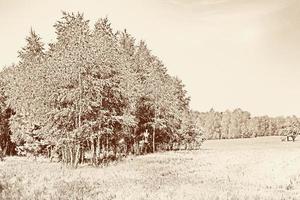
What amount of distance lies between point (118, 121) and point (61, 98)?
650cm

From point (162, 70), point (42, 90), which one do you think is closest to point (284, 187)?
point (42, 90)

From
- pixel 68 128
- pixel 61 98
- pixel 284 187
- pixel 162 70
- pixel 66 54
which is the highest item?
pixel 162 70

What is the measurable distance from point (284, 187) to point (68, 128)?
20.3 metres

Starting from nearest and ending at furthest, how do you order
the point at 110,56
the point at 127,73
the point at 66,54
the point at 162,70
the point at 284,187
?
1. the point at 284,187
2. the point at 66,54
3. the point at 110,56
4. the point at 127,73
5. the point at 162,70

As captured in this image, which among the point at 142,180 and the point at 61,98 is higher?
the point at 61,98

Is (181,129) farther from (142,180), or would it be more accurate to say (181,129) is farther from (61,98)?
(142,180)

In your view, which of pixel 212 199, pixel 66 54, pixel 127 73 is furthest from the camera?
pixel 127 73

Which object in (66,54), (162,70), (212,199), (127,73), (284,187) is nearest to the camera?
(212,199)

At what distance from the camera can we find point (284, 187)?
25.9 m

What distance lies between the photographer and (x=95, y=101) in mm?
39594

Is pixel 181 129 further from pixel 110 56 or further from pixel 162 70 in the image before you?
pixel 110 56

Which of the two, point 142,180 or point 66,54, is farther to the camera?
point 66,54

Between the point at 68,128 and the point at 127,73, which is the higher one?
the point at 127,73

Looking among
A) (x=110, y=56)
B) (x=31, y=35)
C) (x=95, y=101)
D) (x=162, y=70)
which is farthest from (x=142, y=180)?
(x=162, y=70)
